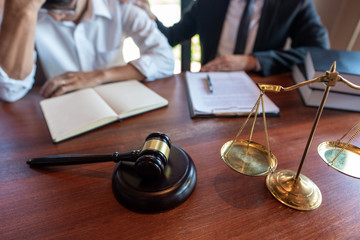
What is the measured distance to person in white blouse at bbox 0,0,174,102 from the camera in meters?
0.81

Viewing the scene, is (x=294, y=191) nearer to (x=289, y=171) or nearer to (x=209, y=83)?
(x=289, y=171)

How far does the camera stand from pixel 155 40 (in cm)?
108

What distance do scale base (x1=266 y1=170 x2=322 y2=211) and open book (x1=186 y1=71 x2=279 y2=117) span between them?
278mm

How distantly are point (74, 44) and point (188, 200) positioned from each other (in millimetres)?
1052

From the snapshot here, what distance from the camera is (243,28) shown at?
1151mm

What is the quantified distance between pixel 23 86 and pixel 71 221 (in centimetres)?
66

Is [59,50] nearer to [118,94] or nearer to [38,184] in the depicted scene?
[118,94]

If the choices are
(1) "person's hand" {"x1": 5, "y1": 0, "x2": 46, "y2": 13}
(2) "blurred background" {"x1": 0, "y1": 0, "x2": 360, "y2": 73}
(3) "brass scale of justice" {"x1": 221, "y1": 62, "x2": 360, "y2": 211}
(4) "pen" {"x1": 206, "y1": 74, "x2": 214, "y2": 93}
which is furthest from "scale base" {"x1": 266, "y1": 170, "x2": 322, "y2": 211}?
(2) "blurred background" {"x1": 0, "y1": 0, "x2": 360, "y2": 73}

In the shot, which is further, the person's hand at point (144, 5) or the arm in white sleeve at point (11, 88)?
the person's hand at point (144, 5)

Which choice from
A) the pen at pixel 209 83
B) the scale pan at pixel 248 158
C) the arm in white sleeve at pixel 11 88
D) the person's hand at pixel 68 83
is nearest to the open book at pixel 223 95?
the pen at pixel 209 83

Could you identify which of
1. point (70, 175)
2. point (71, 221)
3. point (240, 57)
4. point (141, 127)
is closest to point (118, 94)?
point (141, 127)

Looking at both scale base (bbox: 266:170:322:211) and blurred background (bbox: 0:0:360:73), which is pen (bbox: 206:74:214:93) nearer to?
scale base (bbox: 266:170:322:211)

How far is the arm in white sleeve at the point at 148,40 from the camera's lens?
99cm

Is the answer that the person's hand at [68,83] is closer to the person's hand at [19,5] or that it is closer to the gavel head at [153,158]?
the person's hand at [19,5]
